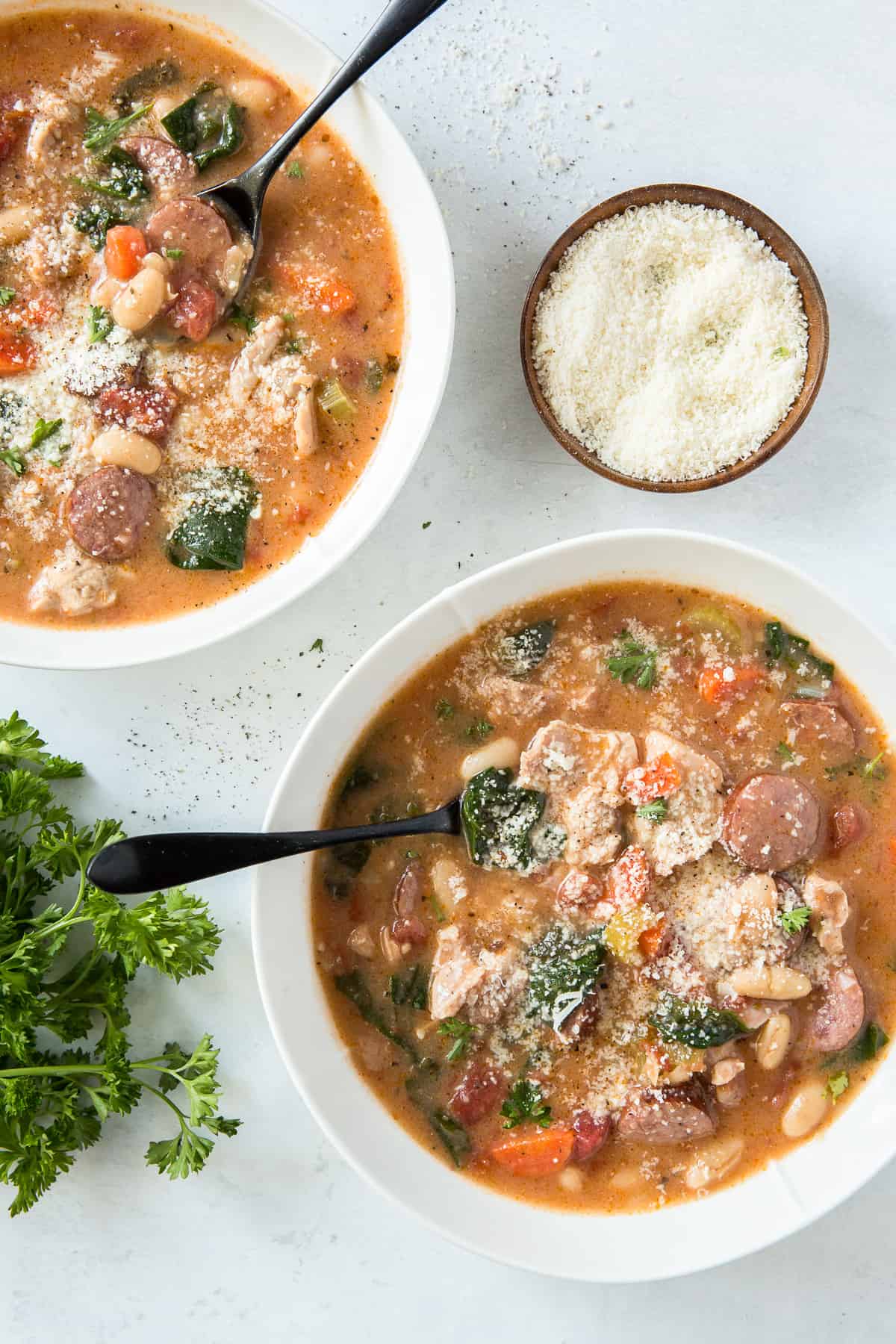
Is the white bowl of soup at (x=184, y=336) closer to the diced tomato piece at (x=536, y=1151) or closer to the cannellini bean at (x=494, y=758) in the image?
the cannellini bean at (x=494, y=758)

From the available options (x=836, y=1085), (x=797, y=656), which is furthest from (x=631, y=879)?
(x=836, y=1085)

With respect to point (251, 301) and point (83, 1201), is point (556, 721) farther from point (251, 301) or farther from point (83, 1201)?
point (83, 1201)

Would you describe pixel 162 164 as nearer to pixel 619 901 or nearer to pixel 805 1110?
pixel 619 901

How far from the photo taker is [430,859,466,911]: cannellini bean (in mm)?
3215

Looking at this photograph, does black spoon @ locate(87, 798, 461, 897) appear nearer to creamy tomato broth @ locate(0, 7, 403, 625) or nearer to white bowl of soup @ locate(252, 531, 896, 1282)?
white bowl of soup @ locate(252, 531, 896, 1282)

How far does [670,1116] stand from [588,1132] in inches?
10.1

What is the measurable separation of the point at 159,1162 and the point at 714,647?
2445 mm

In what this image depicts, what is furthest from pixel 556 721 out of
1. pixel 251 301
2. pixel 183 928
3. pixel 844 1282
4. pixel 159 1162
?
pixel 844 1282

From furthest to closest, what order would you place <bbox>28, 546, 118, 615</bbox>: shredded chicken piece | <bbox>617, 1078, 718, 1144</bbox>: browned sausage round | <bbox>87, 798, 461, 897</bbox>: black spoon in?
<bbox>28, 546, 118, 615</bbox>: shredded chicken piece < <bbox>617, 1078, 718, 1144</bbox>: browned sausage round < <bbox>87, 798, 461, 897</bbox>: black spoon

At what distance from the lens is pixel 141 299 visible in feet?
10.5

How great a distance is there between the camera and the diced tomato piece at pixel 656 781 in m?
3.11

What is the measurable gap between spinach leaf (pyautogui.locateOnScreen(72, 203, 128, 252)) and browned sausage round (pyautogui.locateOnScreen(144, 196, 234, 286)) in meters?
0.13

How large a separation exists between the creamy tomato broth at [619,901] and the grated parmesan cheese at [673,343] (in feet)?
1.69

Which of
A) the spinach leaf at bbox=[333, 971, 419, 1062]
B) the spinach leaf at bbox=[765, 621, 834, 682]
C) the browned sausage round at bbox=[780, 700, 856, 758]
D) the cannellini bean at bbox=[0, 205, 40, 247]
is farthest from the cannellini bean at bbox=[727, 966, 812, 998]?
the cannellini bean at bbox=[0, 205, 40, 247]
